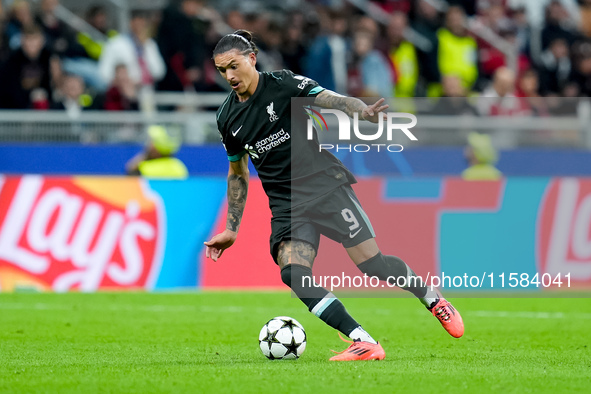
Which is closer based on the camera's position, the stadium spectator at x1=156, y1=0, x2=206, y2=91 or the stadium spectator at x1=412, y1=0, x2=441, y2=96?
the stadium spectator at x1=156, y1=0, x2=206, y2=91

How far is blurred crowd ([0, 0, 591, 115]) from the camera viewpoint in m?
15.4

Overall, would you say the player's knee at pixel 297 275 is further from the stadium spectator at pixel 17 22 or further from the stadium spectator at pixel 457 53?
the stadium spectator at pixel 457 53

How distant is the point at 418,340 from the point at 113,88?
8296mm

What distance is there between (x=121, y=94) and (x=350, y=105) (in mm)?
9154

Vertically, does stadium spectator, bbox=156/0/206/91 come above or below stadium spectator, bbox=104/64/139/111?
above

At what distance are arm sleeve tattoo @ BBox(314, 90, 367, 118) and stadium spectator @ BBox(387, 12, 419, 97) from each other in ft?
35.1

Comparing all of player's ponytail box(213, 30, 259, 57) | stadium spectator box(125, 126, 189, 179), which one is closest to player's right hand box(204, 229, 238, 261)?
player's ponytail box(213, 30, 259, 57)

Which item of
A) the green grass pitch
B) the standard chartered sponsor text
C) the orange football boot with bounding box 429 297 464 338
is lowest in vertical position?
the green grass pitch

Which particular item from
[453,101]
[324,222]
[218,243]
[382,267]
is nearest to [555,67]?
[453,101]

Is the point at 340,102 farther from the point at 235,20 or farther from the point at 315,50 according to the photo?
the point at 235,20

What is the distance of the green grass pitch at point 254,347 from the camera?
609cm

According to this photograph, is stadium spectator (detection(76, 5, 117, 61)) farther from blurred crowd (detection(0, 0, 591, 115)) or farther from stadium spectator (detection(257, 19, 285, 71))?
stadium spectator (detection(257, 19, 285, 71))

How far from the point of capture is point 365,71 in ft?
54.9

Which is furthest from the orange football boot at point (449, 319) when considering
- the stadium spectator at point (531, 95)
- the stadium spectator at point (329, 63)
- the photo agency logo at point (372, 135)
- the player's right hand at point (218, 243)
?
the stadium spectator at point (531, 95)
